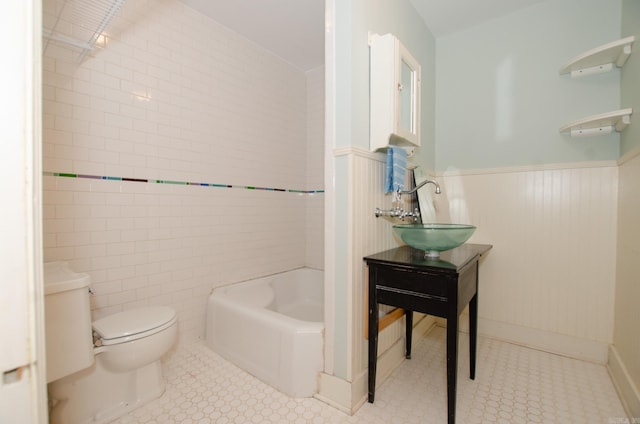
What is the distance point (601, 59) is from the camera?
1.74m

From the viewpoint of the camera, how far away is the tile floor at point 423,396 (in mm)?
1385

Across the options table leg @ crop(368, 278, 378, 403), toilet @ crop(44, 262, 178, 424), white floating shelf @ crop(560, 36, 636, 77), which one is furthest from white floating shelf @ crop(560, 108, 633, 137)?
toilet @ crop(44, 262, 178, 424)

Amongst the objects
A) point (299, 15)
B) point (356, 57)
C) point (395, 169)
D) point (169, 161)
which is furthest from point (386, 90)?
point (169, 161)

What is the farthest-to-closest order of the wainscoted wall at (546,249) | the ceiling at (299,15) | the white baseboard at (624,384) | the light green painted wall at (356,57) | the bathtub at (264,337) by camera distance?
the ceiling at (299,15) < the wainscoted wall at (546,249) < the bathtub at (264,337) < the light green painted wall at (356,57) < the white baseboard at (624,384)

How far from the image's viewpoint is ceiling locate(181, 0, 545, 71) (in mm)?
2023

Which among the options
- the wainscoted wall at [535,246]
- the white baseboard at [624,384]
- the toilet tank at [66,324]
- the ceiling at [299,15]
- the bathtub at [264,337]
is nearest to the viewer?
the toilet tank at [66,324]

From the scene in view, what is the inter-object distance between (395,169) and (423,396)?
1.21m

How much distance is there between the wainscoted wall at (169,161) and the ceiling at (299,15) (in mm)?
134

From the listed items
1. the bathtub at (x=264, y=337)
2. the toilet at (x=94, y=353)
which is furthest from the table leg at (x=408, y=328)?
the toilet at (x=94, y=353)

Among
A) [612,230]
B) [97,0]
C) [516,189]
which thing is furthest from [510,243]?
[97,0]

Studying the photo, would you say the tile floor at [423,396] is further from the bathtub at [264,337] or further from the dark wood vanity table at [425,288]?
the dark wood vanity table at [425,288]

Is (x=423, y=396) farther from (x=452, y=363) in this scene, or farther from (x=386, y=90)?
(x=386, y=90)

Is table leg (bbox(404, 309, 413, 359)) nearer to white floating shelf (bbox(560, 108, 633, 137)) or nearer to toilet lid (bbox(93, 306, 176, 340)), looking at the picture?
toilet lid (bbox(93, 306, 176, 340))

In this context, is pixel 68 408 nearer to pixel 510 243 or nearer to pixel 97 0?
pixel 97 0
